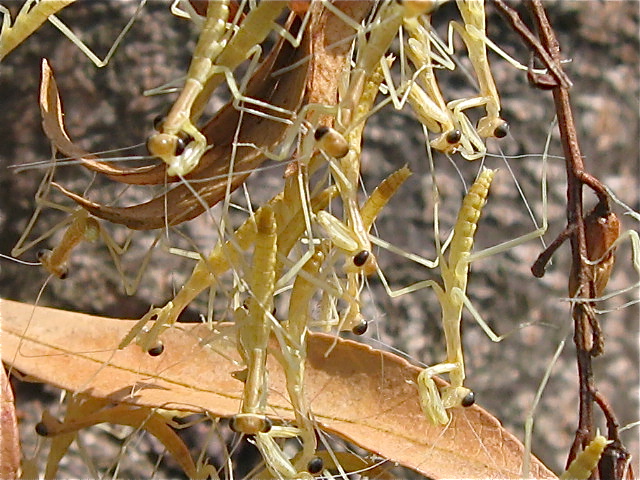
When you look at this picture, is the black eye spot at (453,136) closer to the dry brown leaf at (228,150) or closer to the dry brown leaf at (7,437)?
the dry brown leaf at (228,150)

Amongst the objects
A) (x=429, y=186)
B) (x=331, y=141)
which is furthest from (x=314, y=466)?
(x=429, y=186)

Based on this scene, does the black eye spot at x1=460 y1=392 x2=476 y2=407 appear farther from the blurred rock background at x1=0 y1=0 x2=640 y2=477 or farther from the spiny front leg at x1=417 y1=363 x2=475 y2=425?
the blurred rock background at x1=0 y1=0 x2=640 y2=477

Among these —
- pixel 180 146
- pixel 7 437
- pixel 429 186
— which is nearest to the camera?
pixel 180 146

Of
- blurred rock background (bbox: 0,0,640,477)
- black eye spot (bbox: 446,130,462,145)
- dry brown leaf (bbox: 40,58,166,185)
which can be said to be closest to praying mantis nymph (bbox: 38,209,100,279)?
dry brown leaf (bbox: 40,58,166,185)

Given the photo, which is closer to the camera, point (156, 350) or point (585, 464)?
point (585, 464)

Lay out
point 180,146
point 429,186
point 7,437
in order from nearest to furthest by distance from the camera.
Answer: point 180,146
point 7,437
point 429,186

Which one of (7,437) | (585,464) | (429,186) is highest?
(585,464)

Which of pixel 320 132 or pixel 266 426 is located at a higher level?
pixel 320 132

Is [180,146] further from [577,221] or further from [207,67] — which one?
[577,221]
